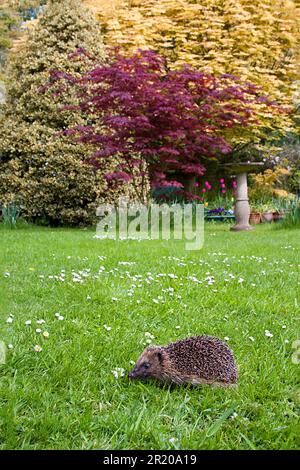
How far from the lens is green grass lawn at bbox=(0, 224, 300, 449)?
1.86 meters

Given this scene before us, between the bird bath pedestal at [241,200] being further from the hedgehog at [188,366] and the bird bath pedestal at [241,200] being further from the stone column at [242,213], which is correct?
the hedgehog at [188,366]

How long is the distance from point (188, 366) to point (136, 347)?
0.49m

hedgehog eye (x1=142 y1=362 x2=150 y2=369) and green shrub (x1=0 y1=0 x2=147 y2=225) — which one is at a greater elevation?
green shrub (x1=0 y1=0 x2=147 y2=225)

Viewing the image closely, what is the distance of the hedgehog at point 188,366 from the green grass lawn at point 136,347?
0.18 feet

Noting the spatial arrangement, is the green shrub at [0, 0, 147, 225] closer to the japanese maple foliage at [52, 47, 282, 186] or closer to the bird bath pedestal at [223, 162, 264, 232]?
the japanese maple foliage at [52, 47, 282, 186]

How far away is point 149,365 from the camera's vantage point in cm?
225

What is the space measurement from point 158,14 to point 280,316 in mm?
12572

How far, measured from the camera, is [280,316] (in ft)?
11.1

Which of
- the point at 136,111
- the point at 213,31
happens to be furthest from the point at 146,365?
the point at 213,31

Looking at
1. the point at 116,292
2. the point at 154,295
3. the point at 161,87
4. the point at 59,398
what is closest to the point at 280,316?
the point at 154,295

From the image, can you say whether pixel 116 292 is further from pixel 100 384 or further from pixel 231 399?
pixel 231 399

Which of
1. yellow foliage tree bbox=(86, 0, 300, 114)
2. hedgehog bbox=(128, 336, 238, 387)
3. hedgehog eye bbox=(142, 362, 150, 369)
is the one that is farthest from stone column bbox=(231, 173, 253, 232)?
hedgehog eye bbox=(142, 362, 150, 369)

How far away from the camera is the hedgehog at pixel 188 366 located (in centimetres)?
225

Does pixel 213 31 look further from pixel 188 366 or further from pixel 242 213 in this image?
pixel 188 366
